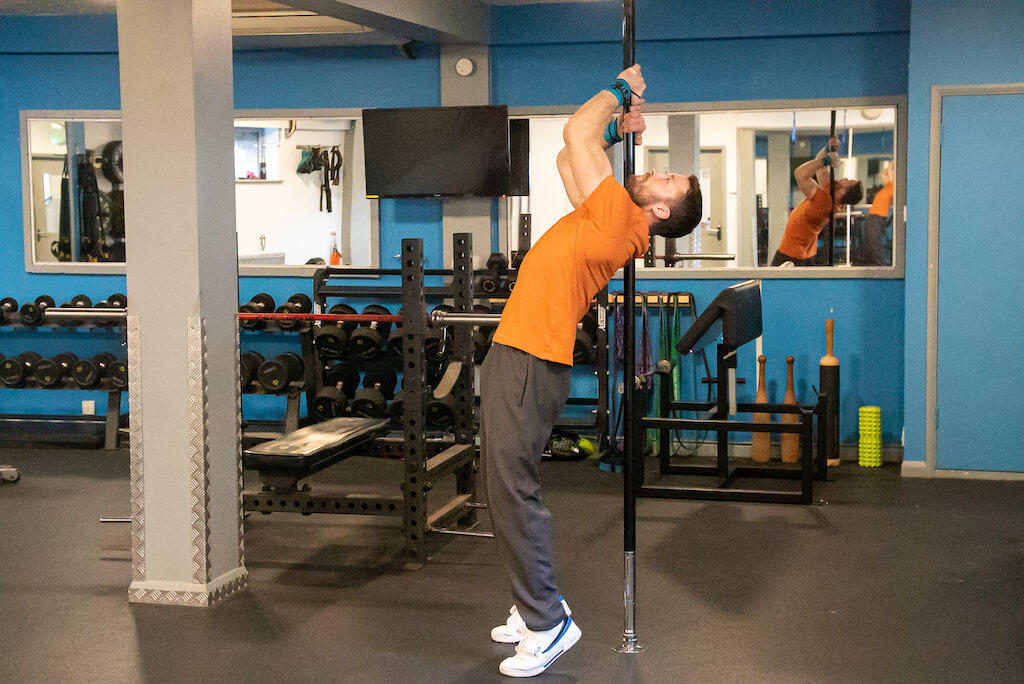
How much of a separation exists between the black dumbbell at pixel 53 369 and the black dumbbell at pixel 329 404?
5.70ft

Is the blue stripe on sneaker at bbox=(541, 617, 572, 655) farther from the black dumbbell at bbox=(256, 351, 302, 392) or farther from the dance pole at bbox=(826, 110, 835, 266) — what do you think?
the dance pole at bbox=(826, 110, 835, 266)

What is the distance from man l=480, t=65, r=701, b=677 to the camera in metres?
2.76

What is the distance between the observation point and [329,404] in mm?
6117

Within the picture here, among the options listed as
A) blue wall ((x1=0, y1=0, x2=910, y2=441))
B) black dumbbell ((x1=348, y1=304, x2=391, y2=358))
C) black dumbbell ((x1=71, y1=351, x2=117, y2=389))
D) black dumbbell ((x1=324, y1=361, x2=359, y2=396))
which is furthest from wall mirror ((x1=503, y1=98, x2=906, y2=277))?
black dumbbell ((x1=71, y1=351, x2=117, y2=389))

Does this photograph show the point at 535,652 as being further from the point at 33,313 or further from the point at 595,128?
the point at 33,313

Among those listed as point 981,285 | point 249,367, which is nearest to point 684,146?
point 981,285

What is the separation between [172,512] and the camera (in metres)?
3.55

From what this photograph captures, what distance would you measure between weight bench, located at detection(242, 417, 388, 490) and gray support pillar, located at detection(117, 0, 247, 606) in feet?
1.01

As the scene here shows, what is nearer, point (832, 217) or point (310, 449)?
point (310, 449)

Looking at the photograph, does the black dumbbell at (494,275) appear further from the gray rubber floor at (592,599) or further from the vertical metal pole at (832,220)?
the vertical metal pole at (832,220)

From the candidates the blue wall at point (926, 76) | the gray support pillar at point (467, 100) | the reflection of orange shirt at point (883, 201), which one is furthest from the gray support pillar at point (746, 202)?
the gray support pillar at point (467, 100)

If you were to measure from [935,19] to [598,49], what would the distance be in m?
2.00

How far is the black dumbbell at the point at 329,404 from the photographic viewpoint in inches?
240

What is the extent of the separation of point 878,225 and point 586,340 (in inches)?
76.6
